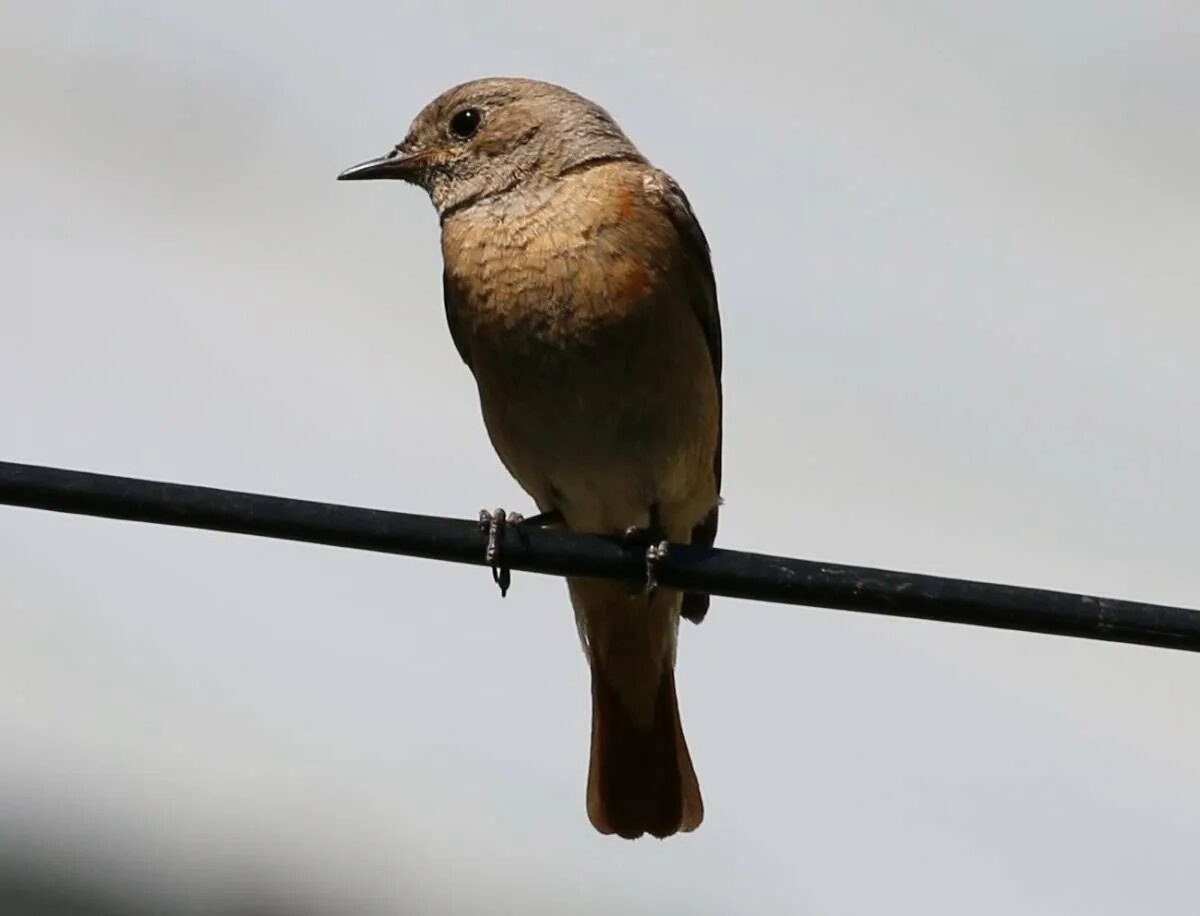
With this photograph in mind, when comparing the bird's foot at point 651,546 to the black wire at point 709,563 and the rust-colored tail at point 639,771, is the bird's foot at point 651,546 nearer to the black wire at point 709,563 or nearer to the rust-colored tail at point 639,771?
the black wire at point 709,563

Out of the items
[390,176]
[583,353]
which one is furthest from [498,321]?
[390,176]

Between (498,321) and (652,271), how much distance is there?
19.9 inches

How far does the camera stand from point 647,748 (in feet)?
23.5

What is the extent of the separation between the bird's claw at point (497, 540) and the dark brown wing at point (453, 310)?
2.35 ft

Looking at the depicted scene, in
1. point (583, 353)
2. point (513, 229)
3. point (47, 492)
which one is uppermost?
point (513, 229)

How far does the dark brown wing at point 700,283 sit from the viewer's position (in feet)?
21.7

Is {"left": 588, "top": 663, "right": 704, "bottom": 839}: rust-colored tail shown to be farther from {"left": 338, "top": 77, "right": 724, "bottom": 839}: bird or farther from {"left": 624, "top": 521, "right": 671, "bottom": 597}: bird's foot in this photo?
{"left": 624, "top": 521, "right": 671, "bottom": 597}: bird's foot

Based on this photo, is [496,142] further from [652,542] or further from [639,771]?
[639,771]

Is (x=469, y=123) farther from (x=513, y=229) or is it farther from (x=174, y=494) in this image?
(x=174, y=494)

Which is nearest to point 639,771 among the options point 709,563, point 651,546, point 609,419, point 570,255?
point 609,419

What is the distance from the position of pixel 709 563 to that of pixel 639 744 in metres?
2.88

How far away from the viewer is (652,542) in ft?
20.0

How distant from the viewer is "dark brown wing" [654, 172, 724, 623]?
6602mm

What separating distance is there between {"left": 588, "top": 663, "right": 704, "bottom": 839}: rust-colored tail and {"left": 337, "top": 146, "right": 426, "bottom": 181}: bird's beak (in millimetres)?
1928
